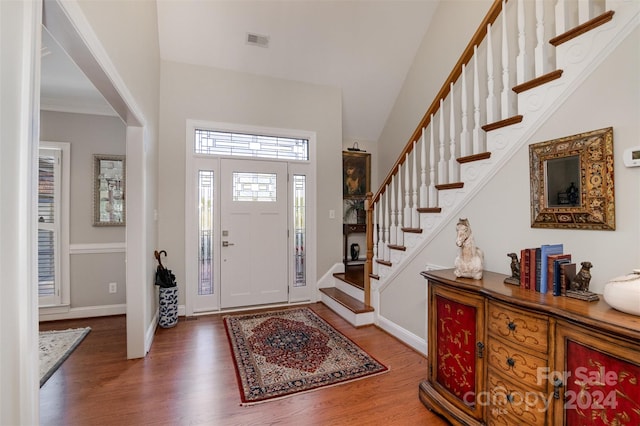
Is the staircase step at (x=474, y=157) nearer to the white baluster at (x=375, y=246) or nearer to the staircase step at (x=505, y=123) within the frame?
the staircase step at (x=505, y=123)

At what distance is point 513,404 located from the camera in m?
1.41

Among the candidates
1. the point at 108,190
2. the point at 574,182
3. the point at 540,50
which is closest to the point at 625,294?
the point at 574,182

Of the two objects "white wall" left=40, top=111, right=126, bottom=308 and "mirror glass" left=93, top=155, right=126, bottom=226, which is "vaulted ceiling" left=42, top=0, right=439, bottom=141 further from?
"mirror glass" left=93, top=155, right=126, bottom=226

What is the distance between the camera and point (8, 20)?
0.84 m

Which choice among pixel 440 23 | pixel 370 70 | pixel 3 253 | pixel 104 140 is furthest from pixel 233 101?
pixel 3 253

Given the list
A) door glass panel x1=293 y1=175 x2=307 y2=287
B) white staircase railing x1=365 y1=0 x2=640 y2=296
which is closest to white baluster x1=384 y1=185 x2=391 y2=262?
white staircase railing x1=365 y1=0 x2=640 y2=296

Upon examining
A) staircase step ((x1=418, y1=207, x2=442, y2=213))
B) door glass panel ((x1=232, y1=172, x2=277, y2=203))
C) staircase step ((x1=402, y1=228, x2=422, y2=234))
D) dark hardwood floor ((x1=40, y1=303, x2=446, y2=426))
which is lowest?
Answer: dark hardwood floor ((x1=40, y1=303, x2=446, y2=426))

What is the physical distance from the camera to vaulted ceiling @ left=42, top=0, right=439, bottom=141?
3.24 m

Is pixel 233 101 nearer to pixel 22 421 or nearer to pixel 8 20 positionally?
pixel 8 20

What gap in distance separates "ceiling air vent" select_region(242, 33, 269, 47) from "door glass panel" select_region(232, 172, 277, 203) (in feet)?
5.36

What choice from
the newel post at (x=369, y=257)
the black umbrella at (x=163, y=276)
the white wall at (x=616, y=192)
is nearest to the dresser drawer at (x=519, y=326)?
the white wall at (x=616, y=192)

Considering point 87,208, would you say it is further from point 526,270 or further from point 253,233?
point 526,270

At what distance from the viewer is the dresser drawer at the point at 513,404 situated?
4.27 feet

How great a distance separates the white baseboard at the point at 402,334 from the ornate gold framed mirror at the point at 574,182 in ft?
4.83
